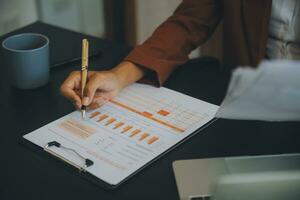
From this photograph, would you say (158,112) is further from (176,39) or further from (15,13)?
(15,13)

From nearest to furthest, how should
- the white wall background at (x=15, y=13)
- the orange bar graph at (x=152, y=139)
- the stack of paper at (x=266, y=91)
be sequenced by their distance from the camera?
1. the stack of paper at (x=266, y=91)
2. the orange bar graph at (x=152, y=139)
3. the white wall background at (x=15, y=13)

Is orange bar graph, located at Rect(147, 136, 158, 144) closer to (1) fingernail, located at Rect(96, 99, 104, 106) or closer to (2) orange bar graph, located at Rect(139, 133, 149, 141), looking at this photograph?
(2) orange bar graph, located at Rect(139, 133, 149, 141)

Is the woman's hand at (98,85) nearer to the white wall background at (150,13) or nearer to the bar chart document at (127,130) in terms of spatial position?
the bar chart document at (127,130)

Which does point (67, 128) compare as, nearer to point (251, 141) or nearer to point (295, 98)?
point (251, 141)

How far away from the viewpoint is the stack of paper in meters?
0.57

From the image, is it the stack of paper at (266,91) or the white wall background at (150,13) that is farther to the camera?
the white wall background at (150,13)

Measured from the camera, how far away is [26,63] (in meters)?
1.07

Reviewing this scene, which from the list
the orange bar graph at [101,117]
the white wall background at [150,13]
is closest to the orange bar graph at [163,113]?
the orange bar graph at [101,117]

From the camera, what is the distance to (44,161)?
34.2 inches

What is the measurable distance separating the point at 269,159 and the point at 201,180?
0.39 feet

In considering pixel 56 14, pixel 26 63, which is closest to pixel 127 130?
pixel 26 63

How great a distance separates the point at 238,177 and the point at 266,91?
0.47 ft

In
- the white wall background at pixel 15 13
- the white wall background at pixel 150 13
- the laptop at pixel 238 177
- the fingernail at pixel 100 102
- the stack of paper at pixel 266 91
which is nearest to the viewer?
the stack of paper at pixel 266 91

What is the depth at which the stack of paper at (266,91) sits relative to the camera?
1.86 feet
